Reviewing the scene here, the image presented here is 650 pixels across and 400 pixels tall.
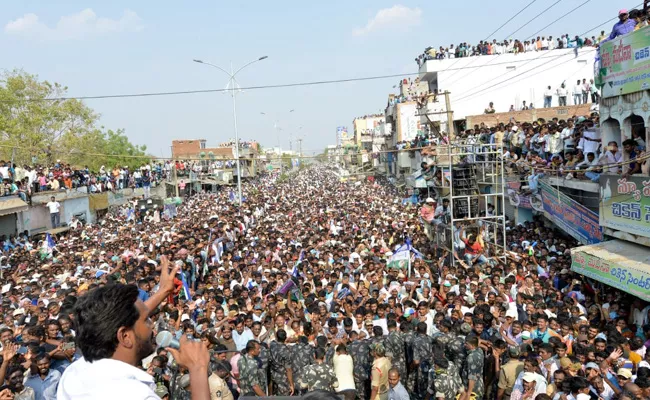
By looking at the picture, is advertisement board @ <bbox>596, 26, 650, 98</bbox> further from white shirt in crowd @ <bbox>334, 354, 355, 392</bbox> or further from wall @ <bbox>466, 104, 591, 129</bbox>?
wall @ <bbox>466, 104, 591, 129</bbox>

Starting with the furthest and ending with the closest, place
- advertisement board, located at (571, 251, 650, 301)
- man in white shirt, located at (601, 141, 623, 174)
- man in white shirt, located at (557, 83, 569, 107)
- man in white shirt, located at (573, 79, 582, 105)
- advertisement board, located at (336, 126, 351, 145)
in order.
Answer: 1. advertisement board, located at (336, 126, 351, 145)
2. man in white shirt, located at (557, 83, 569, 107)
3. man in white shirt, located at (573, 79, 582, 105)
4. man in white shirt, located at (601, 141, 623, 174)
5. advertisement board, located at (571, 251, 650, 301)

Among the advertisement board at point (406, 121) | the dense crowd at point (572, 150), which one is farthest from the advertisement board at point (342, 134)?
the dense crowd at point (572, 150)

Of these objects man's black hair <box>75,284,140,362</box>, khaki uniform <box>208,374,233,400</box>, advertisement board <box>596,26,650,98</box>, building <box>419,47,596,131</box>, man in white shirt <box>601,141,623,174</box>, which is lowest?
khaki uniform <box>208,374,233,400</box>

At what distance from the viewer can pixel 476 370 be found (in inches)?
258

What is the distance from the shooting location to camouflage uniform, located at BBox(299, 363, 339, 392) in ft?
21.2

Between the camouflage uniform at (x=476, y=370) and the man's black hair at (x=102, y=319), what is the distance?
527 cm

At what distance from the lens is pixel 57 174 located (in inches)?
1046

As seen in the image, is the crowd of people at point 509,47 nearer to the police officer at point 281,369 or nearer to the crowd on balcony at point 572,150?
the crowd on balcony at point 572,150

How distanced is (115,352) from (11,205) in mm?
21170

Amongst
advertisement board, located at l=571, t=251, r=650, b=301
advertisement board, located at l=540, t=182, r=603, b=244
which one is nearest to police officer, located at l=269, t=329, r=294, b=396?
advertisement board, located at l=571, t=251, r=650, b=301

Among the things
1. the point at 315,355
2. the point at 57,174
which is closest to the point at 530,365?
the point at 315,355

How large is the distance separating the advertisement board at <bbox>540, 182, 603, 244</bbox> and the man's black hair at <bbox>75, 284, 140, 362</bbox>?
35.4ft

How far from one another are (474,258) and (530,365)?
24.5 ft

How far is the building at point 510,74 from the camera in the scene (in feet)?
113
